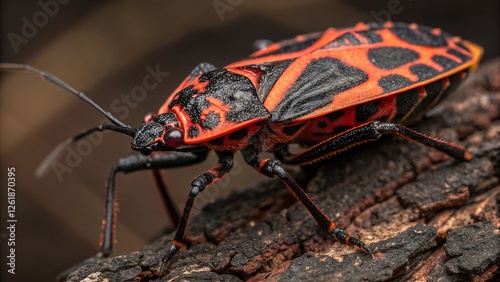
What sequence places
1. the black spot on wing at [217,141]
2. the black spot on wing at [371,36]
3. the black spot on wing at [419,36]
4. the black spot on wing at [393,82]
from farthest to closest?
the black spot on wing at [419,36]
the black spot on wing at [371,36]
the black spot on wing at [393,82]
the black spot on wing at [217,141]

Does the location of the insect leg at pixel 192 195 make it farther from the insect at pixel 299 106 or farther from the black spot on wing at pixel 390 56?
the black spot on wing at pixel 390 56

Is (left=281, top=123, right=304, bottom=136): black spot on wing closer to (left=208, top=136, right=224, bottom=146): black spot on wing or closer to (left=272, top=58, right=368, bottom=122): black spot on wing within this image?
(left=272, top=58, right=368, bottom=122): black spot on wing

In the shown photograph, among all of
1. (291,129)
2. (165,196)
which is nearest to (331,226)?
(291,129)

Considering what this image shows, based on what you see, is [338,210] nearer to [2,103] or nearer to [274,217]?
[274,217]

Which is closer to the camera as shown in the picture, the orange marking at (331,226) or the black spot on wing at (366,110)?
the orange marking at (331,226)

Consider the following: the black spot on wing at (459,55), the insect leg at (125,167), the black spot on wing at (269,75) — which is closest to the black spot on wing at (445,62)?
the black spot on wing at (459,55)

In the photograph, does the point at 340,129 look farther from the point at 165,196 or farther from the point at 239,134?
the point at 165,196

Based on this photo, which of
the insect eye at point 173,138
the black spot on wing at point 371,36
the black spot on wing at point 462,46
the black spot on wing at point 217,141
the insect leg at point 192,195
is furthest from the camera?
the black spot on wing at point 462,46

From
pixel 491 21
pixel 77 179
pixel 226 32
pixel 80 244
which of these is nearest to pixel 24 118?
pixel 77 179
